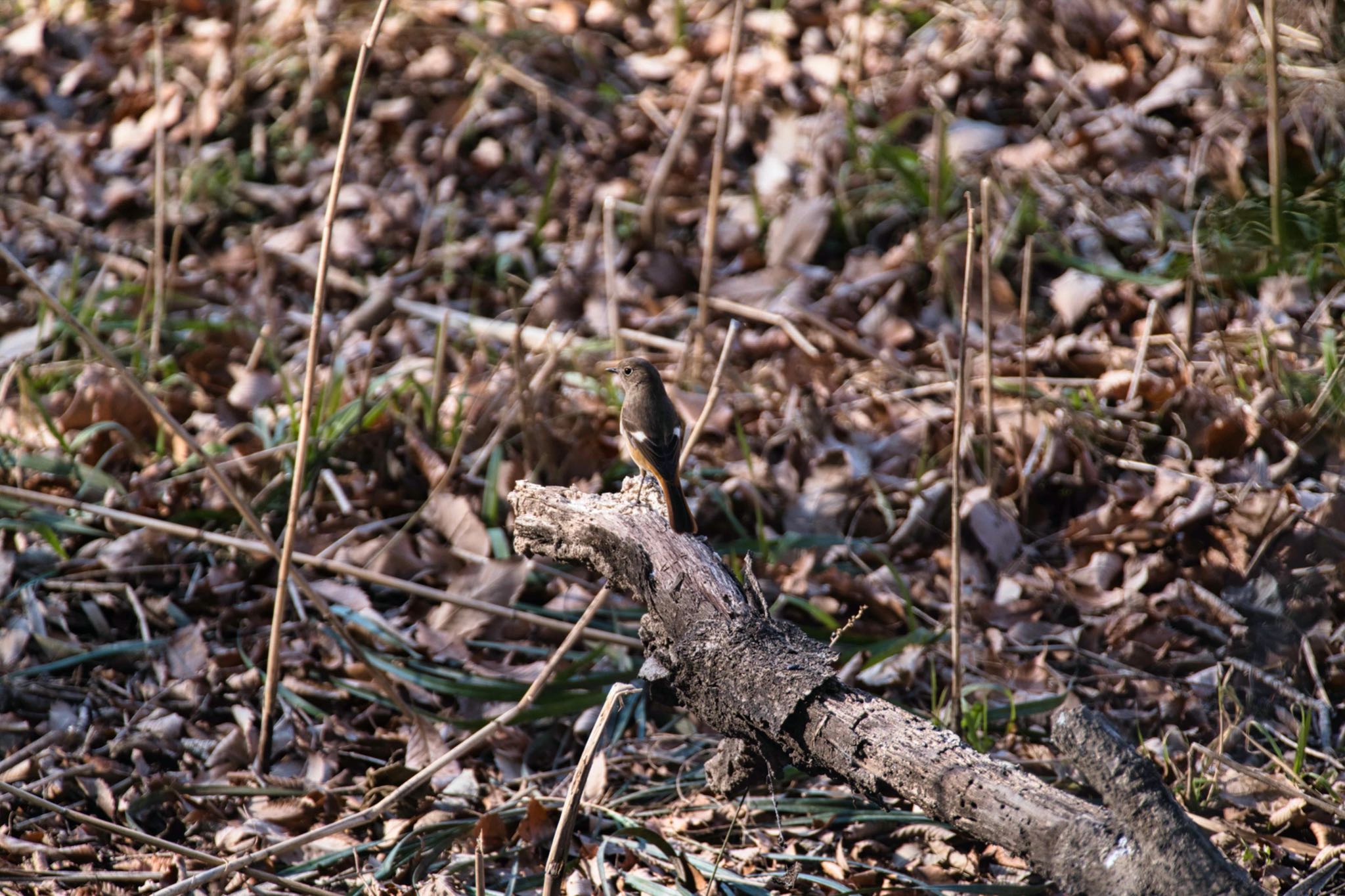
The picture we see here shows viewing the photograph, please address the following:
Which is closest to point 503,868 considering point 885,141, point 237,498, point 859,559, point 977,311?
point 237,498

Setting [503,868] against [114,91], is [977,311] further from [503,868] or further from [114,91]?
[114,91]

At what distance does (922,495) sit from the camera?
409 centimetres

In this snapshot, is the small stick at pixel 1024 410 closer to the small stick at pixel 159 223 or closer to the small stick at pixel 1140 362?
the small stick at pixel 1140 362

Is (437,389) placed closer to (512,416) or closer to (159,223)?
(512,416)

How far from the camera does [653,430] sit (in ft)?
10.8

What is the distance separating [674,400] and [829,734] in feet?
8.46

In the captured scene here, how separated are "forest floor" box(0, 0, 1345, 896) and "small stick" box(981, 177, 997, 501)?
3 centimetres

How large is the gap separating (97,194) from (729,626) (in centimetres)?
570

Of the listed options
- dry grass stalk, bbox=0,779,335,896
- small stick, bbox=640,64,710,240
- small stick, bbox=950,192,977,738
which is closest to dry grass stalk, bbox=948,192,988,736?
small stick, bbox=950,192,977,738

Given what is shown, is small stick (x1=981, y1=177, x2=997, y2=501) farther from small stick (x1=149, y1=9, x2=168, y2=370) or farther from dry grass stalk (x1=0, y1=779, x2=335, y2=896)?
small stick (x1=149, y1=9, x2=168, y2=370)

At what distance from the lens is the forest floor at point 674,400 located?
3.14 m

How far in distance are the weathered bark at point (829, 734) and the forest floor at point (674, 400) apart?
0.60 meters

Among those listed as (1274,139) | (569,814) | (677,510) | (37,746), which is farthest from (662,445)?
(1274,139)

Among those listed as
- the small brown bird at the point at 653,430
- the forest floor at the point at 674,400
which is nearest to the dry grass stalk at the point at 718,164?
the forest floor at the point at 674,400
